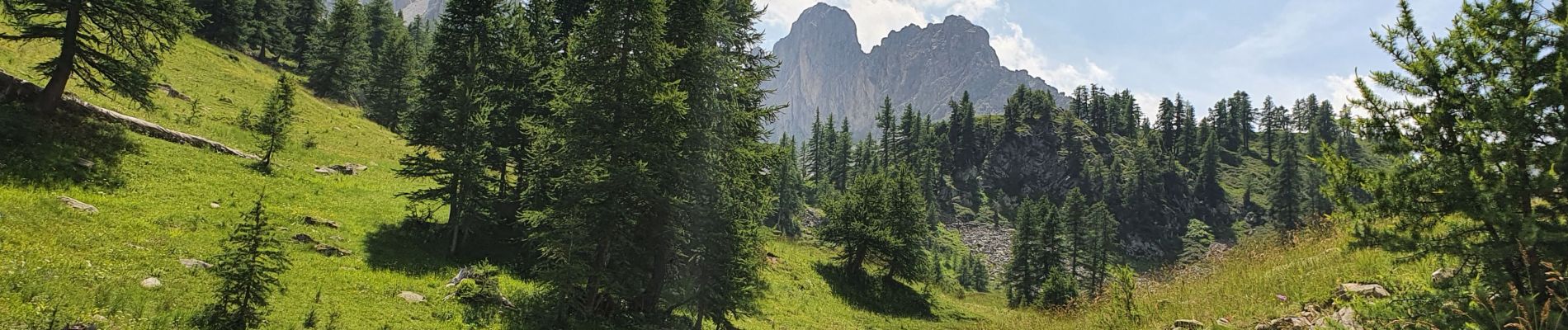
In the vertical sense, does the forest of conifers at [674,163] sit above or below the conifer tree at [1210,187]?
below

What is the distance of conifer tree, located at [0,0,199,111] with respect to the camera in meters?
18.7

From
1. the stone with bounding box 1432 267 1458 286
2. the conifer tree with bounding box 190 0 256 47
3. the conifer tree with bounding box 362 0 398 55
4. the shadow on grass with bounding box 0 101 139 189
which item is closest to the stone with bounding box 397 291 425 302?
the shadow on grass with bounding box 0 101 139 189

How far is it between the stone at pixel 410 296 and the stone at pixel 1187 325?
1653 centimetres

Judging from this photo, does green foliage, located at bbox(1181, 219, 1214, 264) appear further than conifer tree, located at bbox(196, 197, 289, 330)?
Yes

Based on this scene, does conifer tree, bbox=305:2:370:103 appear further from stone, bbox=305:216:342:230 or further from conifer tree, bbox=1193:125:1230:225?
conifer tree, bbox=1193:125:1230:225

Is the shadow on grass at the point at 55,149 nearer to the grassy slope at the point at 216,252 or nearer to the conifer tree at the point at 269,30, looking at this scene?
the grassy slope at the point at 216,252

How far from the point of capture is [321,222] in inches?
782

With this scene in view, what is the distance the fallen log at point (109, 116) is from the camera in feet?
62.3

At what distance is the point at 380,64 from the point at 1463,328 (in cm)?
7122

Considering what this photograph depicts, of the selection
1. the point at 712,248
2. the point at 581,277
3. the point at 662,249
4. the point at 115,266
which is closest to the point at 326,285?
the point at 115,266

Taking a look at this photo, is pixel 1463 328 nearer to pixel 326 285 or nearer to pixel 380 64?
pixel 326 285

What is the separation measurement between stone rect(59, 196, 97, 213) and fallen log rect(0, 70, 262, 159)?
795 centimetres

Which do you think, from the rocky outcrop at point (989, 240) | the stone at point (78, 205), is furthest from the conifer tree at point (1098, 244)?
the stone at point (78, 205)

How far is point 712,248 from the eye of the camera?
16.5 metres
